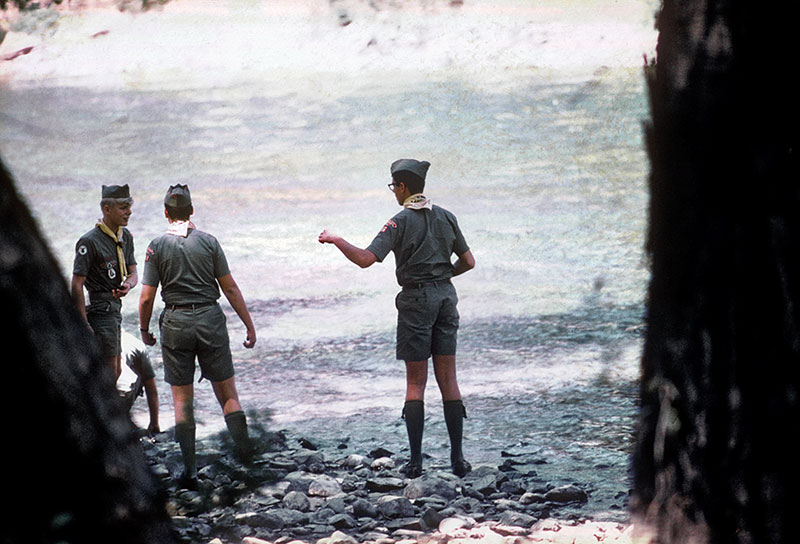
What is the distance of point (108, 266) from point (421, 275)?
185cm

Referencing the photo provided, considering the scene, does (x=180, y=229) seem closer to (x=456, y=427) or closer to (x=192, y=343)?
(x=192, y=343)

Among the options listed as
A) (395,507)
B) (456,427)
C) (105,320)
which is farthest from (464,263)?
(105,320)

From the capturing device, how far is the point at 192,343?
510 cm

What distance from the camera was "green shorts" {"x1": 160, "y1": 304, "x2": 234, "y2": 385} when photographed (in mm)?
5082

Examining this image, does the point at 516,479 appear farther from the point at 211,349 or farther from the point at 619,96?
the point at 619,96

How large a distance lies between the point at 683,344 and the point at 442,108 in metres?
9.78

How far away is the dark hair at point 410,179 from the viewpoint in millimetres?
5047

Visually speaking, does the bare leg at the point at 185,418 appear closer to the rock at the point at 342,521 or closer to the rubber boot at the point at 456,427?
the rock at the point at 342,521

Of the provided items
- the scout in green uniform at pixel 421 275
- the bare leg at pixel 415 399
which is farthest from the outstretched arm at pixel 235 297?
the bare leg at pixel 415 399

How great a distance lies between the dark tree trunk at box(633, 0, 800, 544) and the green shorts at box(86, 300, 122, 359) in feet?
12.7

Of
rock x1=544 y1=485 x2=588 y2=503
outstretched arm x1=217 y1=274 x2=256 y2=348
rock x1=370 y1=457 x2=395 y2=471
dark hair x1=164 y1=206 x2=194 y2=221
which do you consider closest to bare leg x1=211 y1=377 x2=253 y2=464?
outstretched arm x1=217 y1=274 x2=256 y2=348

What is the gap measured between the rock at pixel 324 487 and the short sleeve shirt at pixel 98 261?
1.64 metres

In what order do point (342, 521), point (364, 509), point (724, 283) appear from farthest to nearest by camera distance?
point (364, 509) < point (342, 521) < point (724, 283)

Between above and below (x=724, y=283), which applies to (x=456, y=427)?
below
